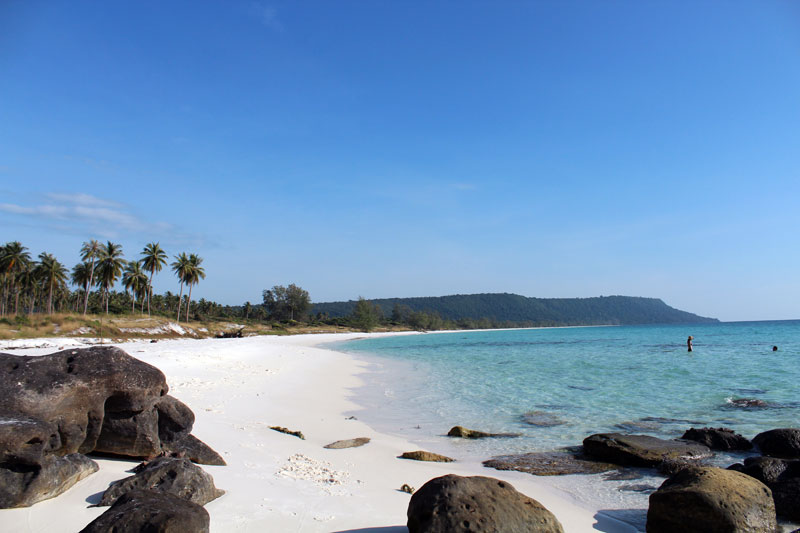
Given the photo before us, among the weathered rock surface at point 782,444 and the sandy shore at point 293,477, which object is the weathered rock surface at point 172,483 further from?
the weathered rock surface at point 782,444

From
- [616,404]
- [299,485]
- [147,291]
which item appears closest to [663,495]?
[299,485]

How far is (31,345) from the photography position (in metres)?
26.9

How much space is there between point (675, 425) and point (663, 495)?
25.8 ft

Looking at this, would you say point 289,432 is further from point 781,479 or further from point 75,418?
point 781,479

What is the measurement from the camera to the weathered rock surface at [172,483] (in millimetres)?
5135

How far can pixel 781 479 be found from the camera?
6.93 metres

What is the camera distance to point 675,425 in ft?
40.4

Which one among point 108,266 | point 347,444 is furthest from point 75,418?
point 108,266

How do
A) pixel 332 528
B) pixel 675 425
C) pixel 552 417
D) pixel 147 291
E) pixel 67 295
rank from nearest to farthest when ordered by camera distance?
1. pixel 332 528
2. pixel 675 425
3. pixel 552 417
4. pixel 147 291
5. pixel 67 295

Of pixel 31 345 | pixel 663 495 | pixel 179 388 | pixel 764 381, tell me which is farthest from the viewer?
pixel 31 345

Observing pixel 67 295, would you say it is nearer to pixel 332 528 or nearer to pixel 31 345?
pixel 31 345

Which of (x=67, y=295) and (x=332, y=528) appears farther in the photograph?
(x=67, y=295)

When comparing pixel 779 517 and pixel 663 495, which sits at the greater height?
pixel 663 495

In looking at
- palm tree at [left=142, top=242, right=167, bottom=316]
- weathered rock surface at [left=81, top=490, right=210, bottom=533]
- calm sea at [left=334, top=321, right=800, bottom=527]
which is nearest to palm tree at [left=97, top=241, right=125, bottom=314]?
palm tree at [left=142, top=242, right=167, bottom=316]
